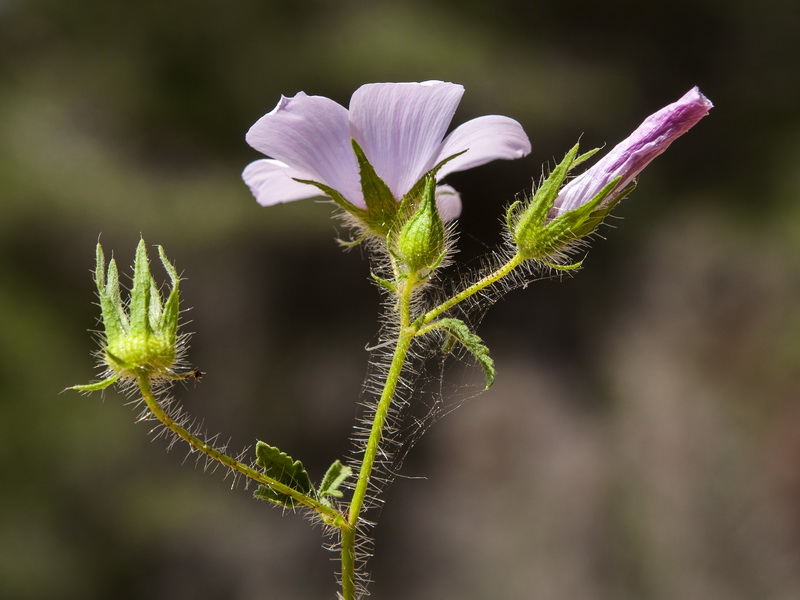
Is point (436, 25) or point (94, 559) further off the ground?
point (436, 25)

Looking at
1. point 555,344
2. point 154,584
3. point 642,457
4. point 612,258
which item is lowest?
point 154,584

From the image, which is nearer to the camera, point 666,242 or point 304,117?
point 304,117

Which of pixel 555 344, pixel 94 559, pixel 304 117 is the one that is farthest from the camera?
pixel 555 344

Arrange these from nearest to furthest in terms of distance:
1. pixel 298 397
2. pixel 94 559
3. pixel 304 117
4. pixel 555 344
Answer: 1. pixel 304 117
2. pixel 94 559
3. pixel 298 397
4. pixel 555 344

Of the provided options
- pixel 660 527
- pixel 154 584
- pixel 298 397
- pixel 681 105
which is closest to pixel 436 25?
pixel 298 397

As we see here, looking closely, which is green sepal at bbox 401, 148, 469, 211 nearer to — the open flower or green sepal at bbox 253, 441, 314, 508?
the open flower

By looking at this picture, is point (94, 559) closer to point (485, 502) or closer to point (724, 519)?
point (485, 502)

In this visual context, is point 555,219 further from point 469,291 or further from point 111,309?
point 111,309

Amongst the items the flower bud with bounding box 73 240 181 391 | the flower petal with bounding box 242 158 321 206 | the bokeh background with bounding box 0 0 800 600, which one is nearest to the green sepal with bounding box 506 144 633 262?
the flower petal with bounding box 242 158 321 206
